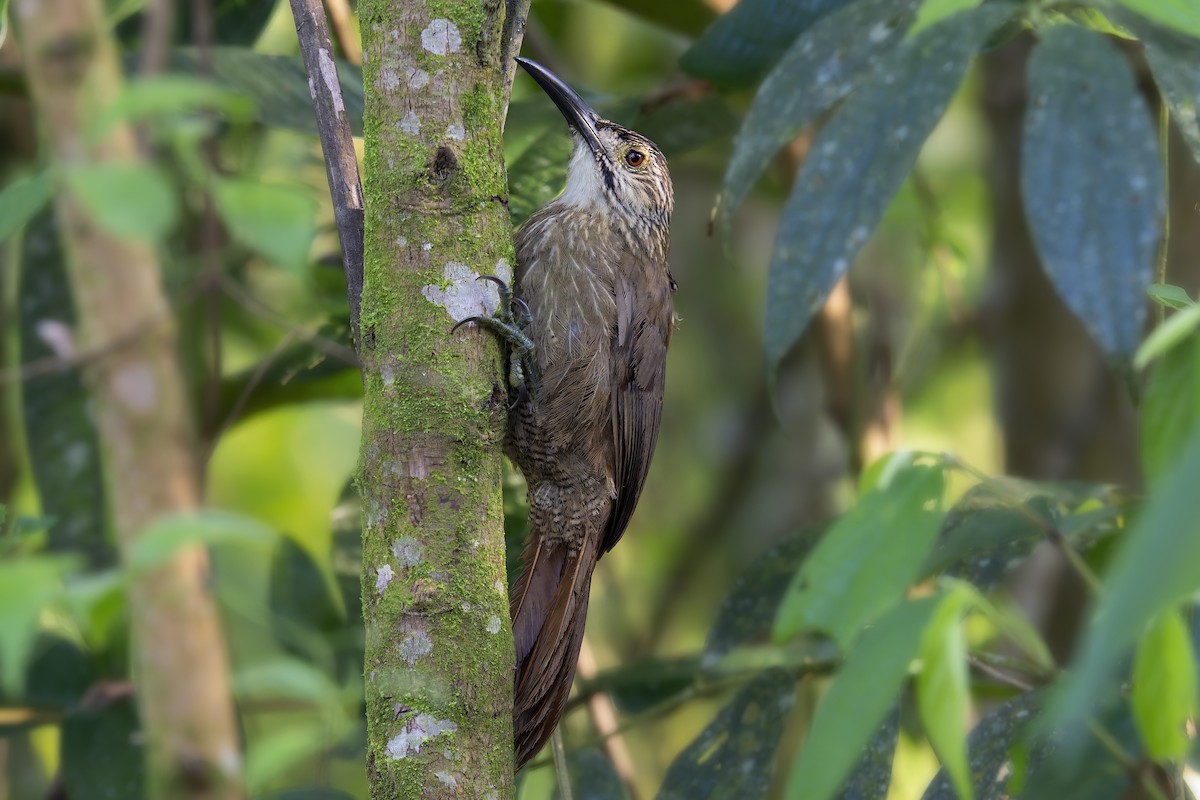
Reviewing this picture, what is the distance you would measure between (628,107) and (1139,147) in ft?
5.46

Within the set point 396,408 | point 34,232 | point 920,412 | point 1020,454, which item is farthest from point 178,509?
point 920,412

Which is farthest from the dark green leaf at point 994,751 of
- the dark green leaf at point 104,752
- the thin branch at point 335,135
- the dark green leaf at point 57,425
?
the dark green leaf at point 57,425

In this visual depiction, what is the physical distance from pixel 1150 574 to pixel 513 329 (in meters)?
1.41

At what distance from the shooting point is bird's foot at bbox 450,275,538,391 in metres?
1.88

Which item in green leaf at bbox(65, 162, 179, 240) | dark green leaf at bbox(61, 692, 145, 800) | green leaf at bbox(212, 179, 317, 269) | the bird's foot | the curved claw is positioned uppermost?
green leaf at bbox(65, 162, 179, 240)

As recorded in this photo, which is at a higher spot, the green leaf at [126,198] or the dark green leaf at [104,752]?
the green leaf at [126,198]

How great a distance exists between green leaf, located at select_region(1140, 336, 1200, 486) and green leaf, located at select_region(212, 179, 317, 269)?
868mm

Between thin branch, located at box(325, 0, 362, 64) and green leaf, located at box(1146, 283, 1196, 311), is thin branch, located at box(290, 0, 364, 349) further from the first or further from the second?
green leaf, located at box(1146, 283, 1196, 311)

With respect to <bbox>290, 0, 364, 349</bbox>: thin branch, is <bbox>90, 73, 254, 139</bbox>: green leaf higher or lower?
higher

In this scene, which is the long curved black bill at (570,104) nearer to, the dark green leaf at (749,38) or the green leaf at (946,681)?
the dark green leaf at (749,38)

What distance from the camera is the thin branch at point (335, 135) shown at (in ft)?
6.28

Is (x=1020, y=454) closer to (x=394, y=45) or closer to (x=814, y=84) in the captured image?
(x=814, y=84)

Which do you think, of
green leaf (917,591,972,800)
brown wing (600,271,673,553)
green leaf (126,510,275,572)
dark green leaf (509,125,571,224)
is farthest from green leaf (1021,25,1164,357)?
dark green leaf (509,125,571,224)

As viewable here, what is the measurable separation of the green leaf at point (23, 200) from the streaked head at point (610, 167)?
166 cm
